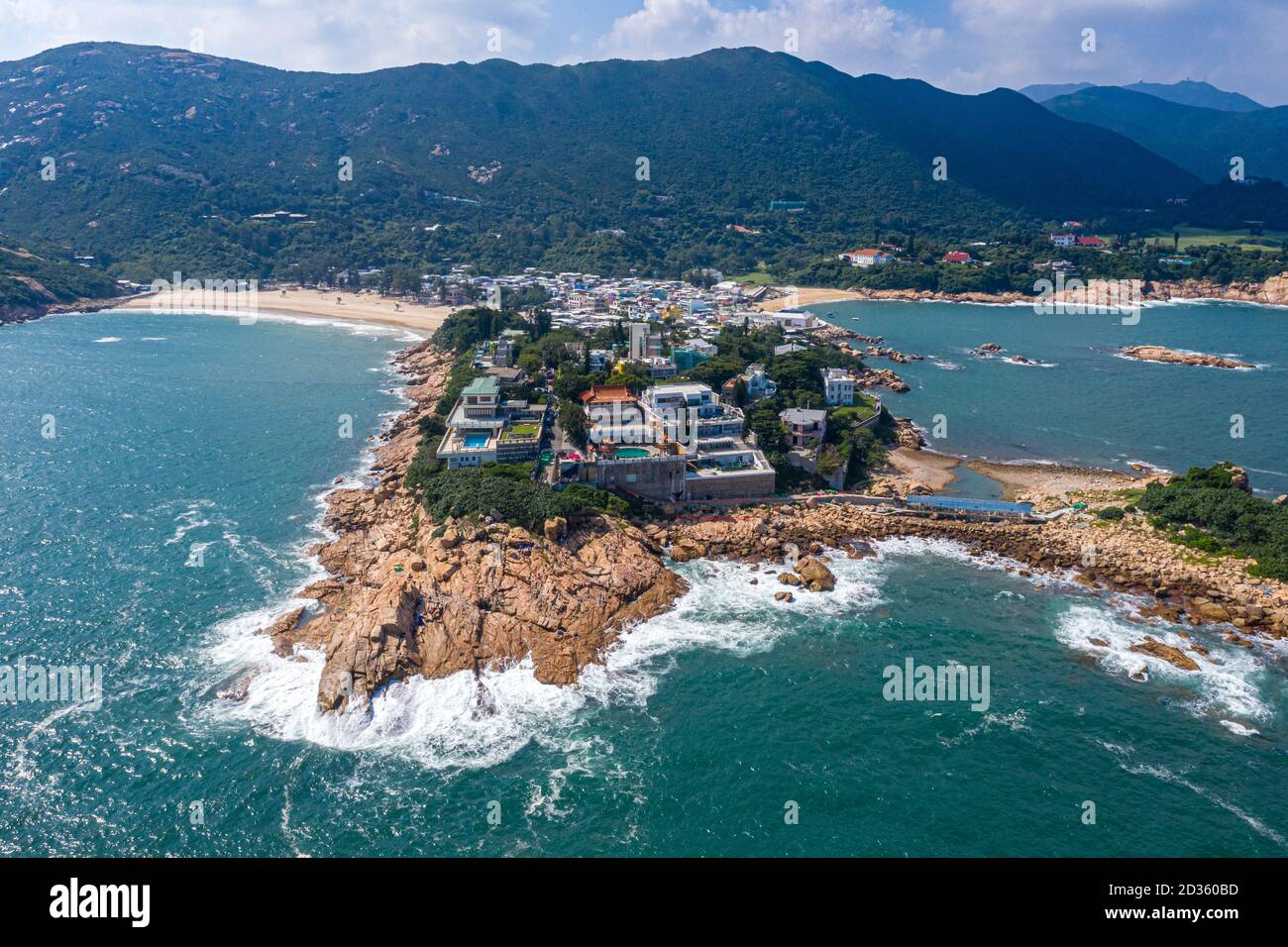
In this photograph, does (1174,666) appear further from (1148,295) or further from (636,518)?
(1148,295)

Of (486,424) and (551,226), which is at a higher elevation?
(551,226)

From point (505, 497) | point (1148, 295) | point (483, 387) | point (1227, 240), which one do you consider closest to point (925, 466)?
point (505, 497)

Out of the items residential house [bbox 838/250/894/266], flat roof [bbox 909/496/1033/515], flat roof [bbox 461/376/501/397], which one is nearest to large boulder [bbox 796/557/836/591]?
flat roof [bbox 909/496/1033/515]

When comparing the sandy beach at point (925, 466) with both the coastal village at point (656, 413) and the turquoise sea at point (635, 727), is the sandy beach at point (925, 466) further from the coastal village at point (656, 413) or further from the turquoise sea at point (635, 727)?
the turquoise sea at point (635, 727)

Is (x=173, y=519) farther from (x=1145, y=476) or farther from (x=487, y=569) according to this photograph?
(x=1145, y=476)

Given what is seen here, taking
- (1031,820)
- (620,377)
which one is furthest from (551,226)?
(1031,820)

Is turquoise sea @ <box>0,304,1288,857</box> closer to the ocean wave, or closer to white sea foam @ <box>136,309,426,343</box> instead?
the ocean wave
